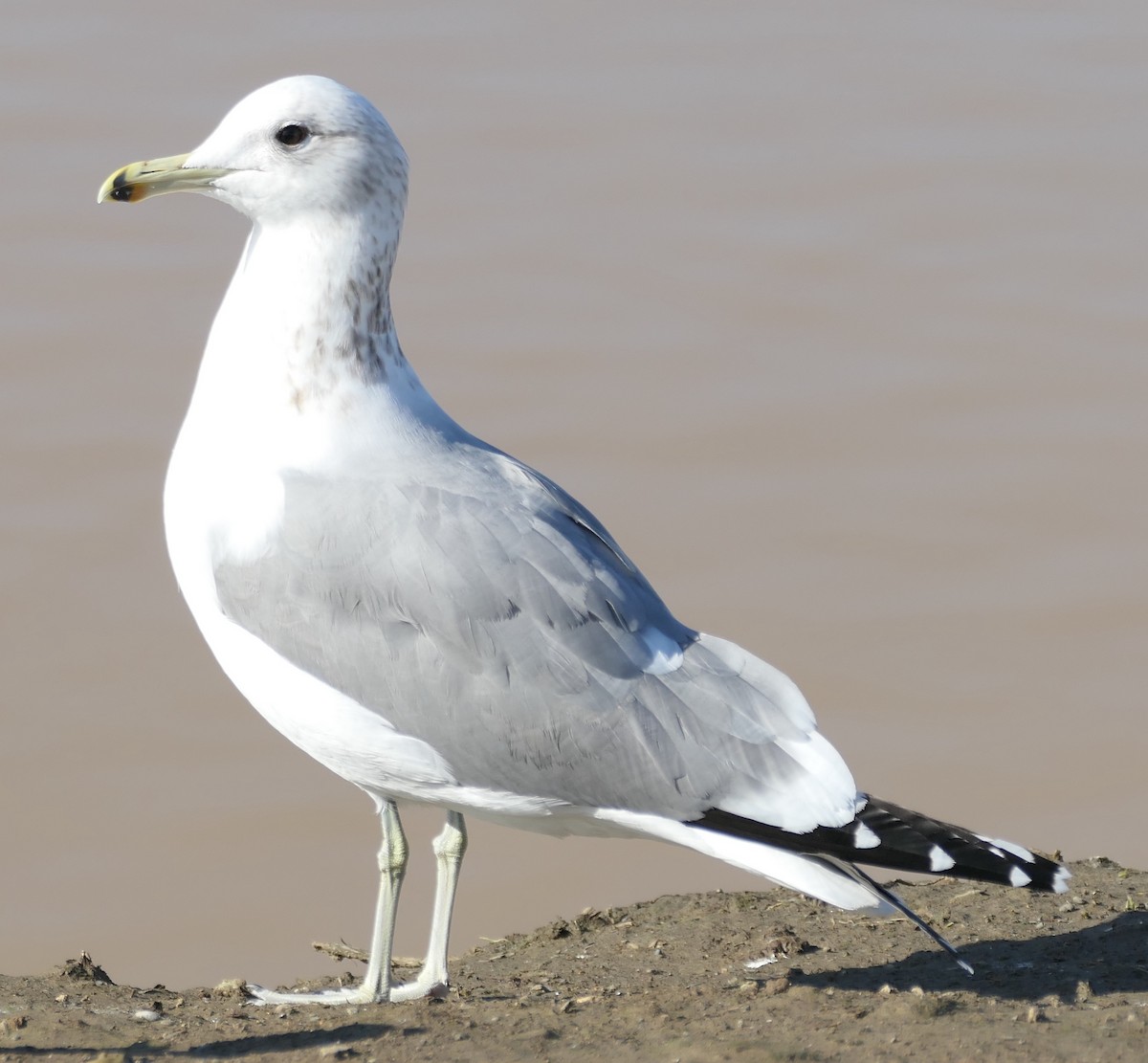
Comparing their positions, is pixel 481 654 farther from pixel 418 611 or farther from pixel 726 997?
pixel 726 997

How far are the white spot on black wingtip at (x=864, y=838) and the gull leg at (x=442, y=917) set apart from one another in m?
1.18

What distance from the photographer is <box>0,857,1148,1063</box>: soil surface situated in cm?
362

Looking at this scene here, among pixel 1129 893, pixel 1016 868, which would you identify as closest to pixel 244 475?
pixel 1016 868

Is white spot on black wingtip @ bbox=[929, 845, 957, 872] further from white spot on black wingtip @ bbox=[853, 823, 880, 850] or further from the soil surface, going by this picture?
the soil surface

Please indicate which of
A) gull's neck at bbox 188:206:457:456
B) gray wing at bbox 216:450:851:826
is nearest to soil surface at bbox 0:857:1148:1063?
gray wing at bbox 216:450:851:826

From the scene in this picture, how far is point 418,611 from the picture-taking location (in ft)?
12.9

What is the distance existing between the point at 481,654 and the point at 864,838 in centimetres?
94

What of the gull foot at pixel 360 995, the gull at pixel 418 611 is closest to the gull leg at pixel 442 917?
the gull foot at pixel 360 995

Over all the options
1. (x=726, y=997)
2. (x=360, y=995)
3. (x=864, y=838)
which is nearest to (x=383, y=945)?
(x=360, y=995)

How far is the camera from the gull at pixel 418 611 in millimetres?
3943

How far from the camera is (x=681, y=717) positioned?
402 cm

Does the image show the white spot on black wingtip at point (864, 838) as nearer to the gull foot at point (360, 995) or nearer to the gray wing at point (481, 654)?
the gray wing at point (481, 654)

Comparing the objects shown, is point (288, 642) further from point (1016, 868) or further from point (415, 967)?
point (1016, 868)

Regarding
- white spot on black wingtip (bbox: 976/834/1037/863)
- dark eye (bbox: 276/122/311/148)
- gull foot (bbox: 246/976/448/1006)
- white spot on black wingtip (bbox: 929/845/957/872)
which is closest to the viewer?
white spot on black wingtip (bbox: 929/845/957/872)
